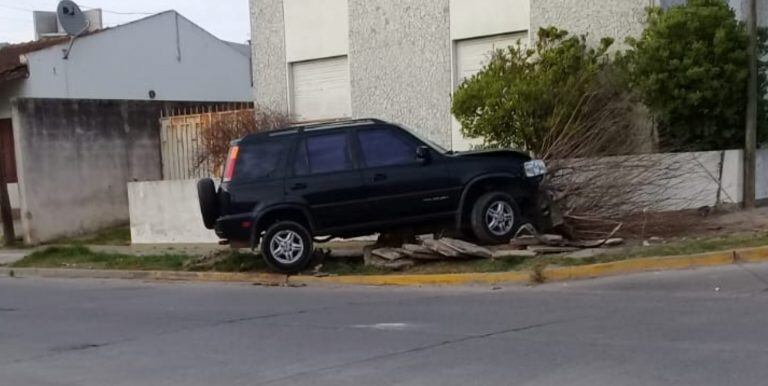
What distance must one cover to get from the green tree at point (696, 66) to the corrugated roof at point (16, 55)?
56.8ft

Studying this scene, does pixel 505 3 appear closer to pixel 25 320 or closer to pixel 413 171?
pixel 413 171

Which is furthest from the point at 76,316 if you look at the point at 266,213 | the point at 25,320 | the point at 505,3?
the point at 505,3

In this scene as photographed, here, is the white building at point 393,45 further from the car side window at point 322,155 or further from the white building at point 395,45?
the car side window at point 322,155

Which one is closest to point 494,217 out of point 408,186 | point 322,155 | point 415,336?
point 408,186

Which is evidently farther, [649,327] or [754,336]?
[649,327]

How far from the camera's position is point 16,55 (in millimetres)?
26875

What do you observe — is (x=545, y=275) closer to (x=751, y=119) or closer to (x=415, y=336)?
(x=415, y=336)

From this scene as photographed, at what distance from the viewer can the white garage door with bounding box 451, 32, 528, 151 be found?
17766 mm

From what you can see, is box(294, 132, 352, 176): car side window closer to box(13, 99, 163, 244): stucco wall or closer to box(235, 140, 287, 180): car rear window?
box(235, 140, 287, 180): car rear window

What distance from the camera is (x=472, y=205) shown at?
42.6 feet

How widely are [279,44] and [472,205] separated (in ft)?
32.8

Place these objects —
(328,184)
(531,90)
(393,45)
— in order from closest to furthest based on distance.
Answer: (328,184) → (531,90) → (393,45)

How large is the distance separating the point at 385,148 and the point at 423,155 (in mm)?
589

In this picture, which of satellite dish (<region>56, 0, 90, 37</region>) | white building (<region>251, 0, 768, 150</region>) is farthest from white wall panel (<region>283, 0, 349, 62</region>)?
satellite dish (<region>56, 0, 90, 37</region>)
